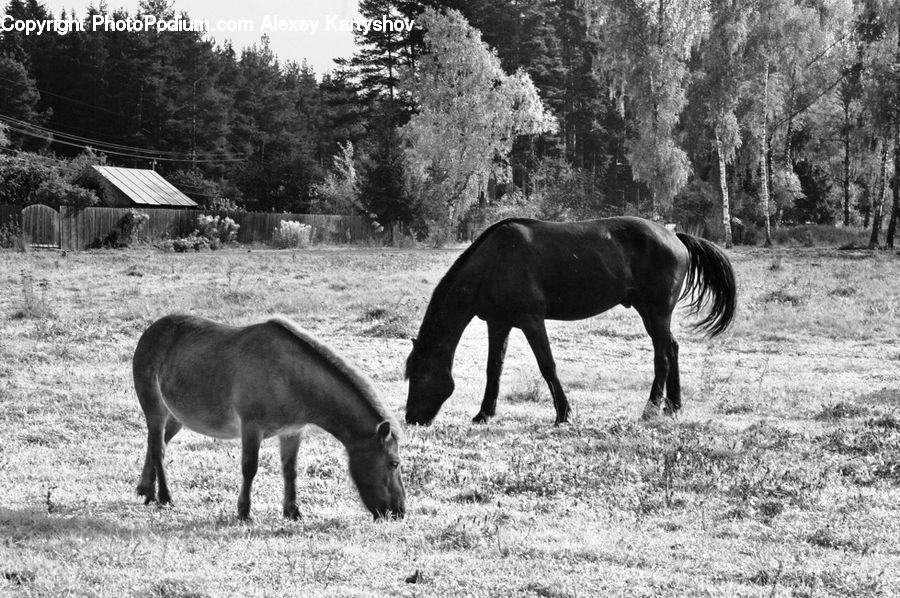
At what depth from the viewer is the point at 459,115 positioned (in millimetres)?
57438

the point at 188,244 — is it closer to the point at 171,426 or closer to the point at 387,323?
the point at 387,323

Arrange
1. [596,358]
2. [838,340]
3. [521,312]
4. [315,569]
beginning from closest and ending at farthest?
[315,569] < [521,312] < [596,358] < [838,340]

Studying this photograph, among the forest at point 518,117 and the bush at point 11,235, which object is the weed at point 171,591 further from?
the forest at point 518,117

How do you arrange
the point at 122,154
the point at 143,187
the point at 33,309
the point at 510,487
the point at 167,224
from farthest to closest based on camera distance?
1. the point at 122,154
2. the point at 143,187
3. the point at 167,224
4. the point at 33,309
5. the point at 510,487

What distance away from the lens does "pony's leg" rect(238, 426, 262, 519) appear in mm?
6477

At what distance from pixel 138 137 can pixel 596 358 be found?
6489 centimetres

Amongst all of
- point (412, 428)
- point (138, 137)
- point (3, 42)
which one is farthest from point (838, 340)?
point (3, 42)

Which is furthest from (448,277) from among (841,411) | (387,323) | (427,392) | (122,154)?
(122,154)

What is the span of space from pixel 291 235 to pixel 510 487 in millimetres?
42374

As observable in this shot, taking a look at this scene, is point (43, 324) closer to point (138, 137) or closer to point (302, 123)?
point (138, 137)

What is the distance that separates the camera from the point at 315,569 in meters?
5.45

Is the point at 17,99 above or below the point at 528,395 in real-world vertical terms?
above

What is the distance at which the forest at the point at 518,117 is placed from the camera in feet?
161

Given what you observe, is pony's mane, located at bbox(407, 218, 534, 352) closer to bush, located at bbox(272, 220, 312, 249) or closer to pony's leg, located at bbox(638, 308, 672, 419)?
pony's leg, located at bbox(638, 308, 672, 419)
